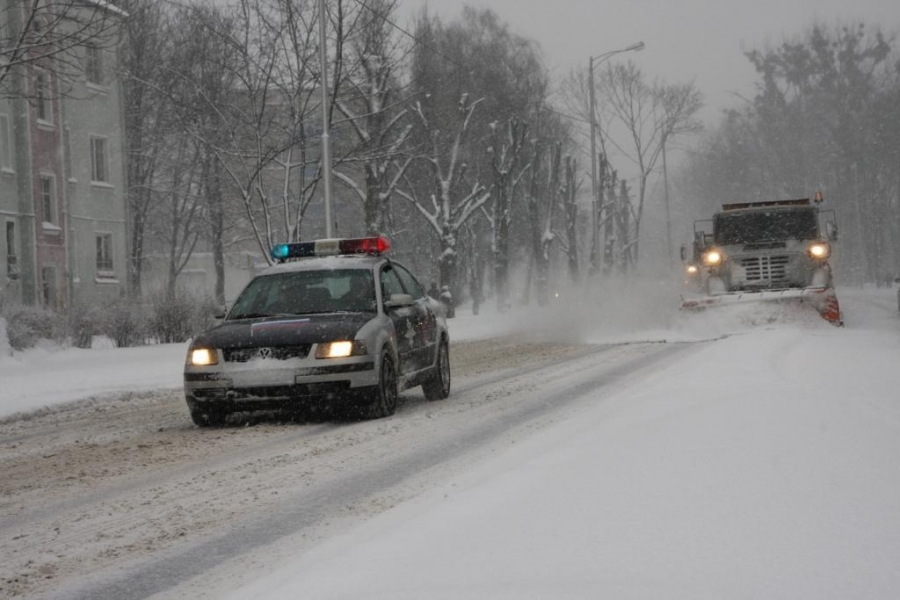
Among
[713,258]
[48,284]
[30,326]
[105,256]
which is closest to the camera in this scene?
[30,326]

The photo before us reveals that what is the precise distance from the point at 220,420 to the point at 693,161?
100.0 metres

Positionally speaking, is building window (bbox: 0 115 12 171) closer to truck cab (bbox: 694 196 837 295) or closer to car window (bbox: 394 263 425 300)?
truck cab (bbox: 694 196 837 295)

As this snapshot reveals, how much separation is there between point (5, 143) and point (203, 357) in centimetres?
2577

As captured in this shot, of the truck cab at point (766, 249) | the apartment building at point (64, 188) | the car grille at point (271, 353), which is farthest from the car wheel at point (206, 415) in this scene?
the apartment building at point (64, 188)

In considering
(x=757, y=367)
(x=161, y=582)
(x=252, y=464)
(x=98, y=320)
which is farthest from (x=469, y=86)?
(x=161, y=582)

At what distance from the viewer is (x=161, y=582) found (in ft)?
15.7

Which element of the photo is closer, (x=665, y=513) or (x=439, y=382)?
(x=665, y=513)

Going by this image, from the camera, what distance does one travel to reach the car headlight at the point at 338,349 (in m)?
10.0

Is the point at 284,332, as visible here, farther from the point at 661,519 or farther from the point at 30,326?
the point at 30,326

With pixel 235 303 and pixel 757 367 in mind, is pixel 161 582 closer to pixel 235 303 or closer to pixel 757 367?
pixel 235 303

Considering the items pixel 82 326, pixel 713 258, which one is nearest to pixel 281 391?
pixel 82 326

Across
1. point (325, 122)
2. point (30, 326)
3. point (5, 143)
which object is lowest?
point (30, 326)

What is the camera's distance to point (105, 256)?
126 feet

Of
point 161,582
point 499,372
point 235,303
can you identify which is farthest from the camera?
point 499,372
